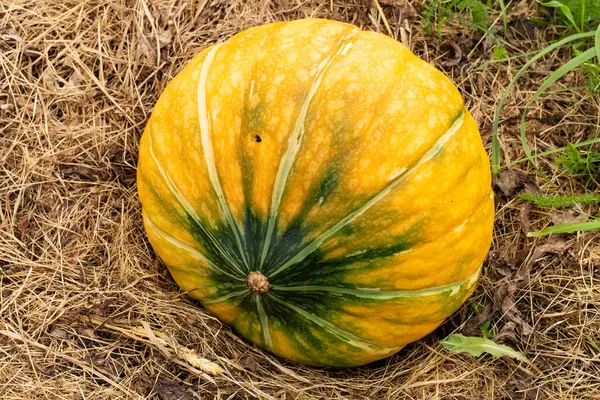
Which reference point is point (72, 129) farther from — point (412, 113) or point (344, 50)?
point (412, 113)

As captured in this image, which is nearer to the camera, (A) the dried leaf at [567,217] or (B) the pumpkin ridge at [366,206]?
(B) the pumpkin ridge at [366,206]

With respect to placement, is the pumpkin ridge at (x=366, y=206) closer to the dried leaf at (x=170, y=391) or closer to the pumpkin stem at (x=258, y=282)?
the pumpkin stem at (x=258, y=282)

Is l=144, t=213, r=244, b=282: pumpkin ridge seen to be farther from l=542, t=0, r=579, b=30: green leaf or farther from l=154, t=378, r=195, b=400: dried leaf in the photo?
l=542, t=0, r=579, b=30: green leaf

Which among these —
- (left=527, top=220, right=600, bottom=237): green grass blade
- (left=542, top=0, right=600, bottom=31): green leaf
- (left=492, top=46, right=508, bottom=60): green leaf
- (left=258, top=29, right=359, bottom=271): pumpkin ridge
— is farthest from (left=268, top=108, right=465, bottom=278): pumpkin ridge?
(left=542, top=0, right=600, bottom=31): green leaf

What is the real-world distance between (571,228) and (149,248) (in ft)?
6.20

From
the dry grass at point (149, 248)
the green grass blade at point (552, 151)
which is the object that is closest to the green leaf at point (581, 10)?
the dry grass at point (149, 248)

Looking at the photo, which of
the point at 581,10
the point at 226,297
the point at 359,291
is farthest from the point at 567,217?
the point at 226,297

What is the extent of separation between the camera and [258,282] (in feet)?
8.32

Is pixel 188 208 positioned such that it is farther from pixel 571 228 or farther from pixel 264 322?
pixel 571 228

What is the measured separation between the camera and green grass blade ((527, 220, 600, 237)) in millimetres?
2857

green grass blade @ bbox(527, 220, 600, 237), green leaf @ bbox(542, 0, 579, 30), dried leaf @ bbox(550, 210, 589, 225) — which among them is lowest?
dried leaf @ bbox(550, 210, 589, 225)

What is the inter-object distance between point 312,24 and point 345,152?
1.91 feet

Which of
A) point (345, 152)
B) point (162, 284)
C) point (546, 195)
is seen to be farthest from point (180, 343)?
point (546, 195)

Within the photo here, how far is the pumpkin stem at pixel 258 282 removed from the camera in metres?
2.54
